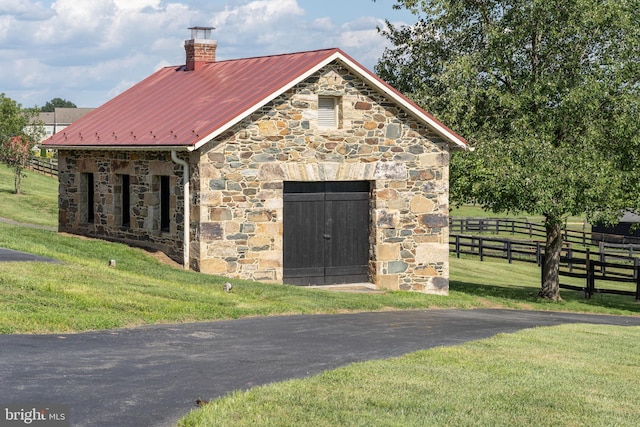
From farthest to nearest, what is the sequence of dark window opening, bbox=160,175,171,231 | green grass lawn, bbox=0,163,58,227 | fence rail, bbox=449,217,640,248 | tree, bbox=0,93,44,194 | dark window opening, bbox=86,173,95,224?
tree, bbox=0,93,44,194, fence rail, bbox=449,217,640,248, green grass lawn, bbox=0,163,58,227, dark window opening, bbox=86,173,95,224, dark window opening, bbox=160,175,171,231

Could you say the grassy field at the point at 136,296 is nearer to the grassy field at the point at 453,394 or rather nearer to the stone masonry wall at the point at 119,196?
the stone masonry wall at the point at 119,196

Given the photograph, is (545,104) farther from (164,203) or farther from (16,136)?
(16,136)

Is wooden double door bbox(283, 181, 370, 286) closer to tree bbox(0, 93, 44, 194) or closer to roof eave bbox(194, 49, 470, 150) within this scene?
roof eave bbox(194, 49, 470, 150)

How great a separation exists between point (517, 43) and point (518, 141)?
123 inches

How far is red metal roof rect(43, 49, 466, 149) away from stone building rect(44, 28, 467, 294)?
0.21ft

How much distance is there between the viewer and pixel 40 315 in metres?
14.1

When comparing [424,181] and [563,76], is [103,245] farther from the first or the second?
[563,76]

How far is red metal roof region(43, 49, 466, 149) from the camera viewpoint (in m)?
22.3

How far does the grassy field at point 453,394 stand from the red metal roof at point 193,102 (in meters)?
10.7

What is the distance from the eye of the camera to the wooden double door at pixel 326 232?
23.3 meters

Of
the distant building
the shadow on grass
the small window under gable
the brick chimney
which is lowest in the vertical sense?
the shadow on grass

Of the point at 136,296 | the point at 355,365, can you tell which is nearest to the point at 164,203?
the point at 136,296

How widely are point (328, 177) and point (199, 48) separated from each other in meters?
8.58

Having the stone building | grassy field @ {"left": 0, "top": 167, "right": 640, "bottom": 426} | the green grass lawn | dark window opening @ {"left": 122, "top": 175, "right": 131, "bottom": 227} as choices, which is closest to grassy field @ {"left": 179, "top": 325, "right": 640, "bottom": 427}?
grassy field @ {"left": 0, "top": 167, "right": 640, "bottom": 426}
